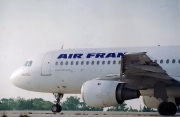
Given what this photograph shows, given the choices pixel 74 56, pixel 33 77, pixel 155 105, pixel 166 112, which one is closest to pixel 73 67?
pixel 74 56

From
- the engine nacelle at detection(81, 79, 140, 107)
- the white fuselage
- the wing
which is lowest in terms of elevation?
the engine nacelle at detection(81, 79, 140, 107)

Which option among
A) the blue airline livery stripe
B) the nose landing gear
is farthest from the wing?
the nose landing gear

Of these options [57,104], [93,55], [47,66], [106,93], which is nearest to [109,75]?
[93,55]

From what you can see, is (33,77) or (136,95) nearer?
(136,95)

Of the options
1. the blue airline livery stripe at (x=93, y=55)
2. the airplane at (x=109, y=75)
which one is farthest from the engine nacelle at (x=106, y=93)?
the blue airline livery stripe at (x=93, y=55)

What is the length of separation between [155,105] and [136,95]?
4.64 metres

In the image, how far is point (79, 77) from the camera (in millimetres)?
24969

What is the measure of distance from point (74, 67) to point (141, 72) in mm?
5768

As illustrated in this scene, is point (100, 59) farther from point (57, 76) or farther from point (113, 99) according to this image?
point (113, 99)

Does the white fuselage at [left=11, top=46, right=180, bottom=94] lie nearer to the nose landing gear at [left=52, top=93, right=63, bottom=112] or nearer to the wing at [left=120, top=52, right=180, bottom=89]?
the nose landing gear at [left=52, top=93, right=63, bottom=112]

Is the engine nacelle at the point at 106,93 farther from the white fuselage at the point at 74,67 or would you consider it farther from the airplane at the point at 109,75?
the white fuselage at the point at 74,67

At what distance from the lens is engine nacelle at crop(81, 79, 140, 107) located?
2020 centimetres

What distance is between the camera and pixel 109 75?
22922 millimetres

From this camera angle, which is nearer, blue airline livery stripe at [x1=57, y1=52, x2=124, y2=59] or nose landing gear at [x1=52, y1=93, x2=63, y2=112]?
blue airline livery stripe at [x1=57, y1=52, x2=124, y2=59]
